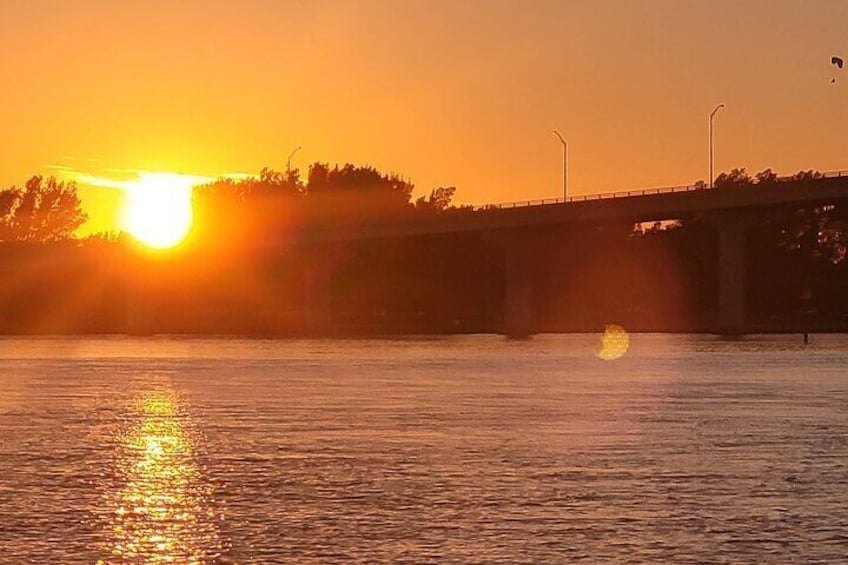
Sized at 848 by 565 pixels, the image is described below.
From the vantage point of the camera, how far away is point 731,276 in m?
159

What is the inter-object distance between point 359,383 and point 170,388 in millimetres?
6496

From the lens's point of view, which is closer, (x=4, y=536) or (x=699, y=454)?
(x=4, y=536)

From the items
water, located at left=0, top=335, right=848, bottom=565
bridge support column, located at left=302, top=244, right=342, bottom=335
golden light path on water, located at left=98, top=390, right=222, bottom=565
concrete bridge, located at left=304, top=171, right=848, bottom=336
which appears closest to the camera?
golden light path on water, located at left=98, top=390, right=222, bottom=565

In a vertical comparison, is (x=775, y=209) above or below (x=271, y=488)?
above

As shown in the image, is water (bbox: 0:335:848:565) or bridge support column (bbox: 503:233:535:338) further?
bridge support column (bbox: 503:233:535:338)

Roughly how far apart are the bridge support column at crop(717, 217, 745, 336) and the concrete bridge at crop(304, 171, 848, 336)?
0.09 metres

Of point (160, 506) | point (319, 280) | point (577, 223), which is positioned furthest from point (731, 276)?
point (160, 506)

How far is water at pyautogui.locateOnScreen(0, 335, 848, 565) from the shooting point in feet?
62.7

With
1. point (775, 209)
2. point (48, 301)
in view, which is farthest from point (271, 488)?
point (48, 301)

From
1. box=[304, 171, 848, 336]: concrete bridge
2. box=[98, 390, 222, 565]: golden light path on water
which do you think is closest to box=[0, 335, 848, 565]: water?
box=[98, 390, 222, 565]: golden light path on water

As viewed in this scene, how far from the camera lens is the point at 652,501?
22.9 meters

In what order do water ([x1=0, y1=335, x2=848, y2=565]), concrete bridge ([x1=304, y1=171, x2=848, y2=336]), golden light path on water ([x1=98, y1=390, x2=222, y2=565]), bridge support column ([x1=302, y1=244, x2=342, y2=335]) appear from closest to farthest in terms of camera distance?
golden light path on water ([x1=98, y1=390, x2=222, y2=565]), water ([x1=0, y1=335, x2=848, y2=565]), concrete bridge ([x1=304, y1=171, x2=848, y2=336]), bridge support column ([x1=302, y1=244, x2=342, y2=335])

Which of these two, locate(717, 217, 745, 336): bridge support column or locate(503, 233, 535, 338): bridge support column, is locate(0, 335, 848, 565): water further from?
locate(503, 233, 535, 338): bridge support column

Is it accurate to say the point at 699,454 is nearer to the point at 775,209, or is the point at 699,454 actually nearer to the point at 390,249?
the point at 775,209
